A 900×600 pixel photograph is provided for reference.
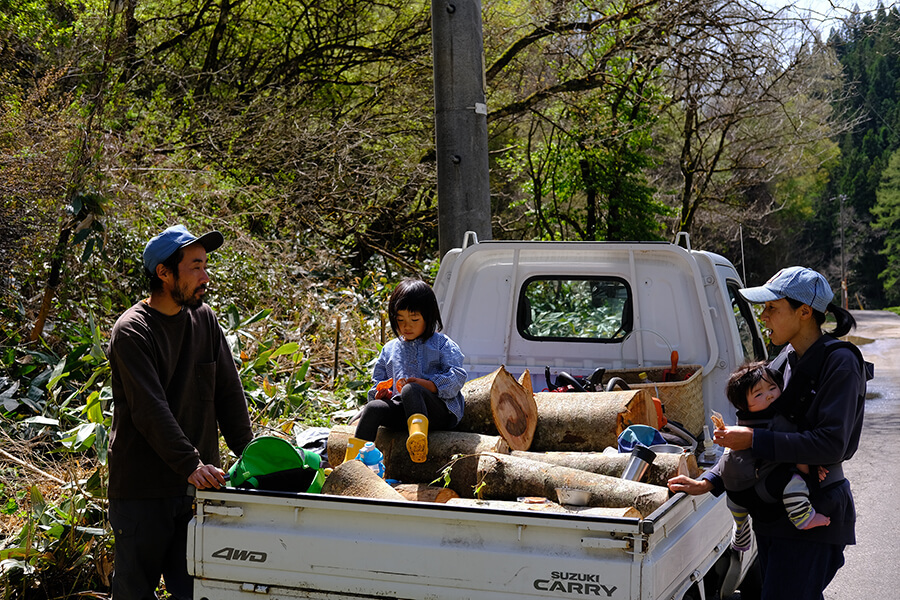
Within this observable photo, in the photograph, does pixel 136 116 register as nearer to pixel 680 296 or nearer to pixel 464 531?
pixel 680 296

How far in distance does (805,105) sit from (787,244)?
41286mm

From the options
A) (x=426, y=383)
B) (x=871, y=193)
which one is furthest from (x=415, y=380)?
(x=871, y=193)

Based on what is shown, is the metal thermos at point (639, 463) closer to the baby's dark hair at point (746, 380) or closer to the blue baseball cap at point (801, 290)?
the baby's dark hair at point (746, 380)

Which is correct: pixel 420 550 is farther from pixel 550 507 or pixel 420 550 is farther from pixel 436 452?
pixel 436 452

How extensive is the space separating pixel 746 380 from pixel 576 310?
3.78m

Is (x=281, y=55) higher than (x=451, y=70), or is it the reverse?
(x=281, y=55)

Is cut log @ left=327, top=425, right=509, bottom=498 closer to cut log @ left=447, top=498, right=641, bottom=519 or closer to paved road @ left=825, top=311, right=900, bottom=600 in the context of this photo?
cut log @ left=447, top=498, right=641, bottom=519

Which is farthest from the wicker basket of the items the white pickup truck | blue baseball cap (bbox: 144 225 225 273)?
blue baseball cap (bbox: 144 225 225 273)

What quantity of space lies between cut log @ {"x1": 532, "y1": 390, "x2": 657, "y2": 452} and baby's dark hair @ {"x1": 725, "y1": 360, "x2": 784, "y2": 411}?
1.21m

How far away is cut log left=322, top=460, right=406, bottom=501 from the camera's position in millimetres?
3545

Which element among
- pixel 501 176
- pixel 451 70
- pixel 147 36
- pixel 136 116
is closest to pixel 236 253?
pixel 136 116

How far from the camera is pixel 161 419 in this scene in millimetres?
3549

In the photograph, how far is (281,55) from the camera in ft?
45.2

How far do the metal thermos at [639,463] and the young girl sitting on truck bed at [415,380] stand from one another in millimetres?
931
